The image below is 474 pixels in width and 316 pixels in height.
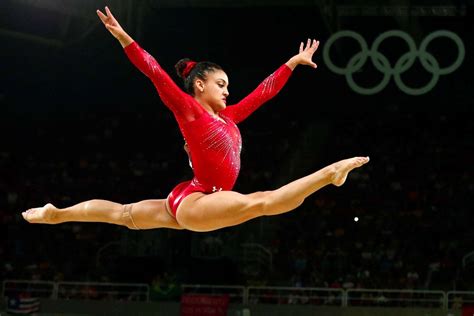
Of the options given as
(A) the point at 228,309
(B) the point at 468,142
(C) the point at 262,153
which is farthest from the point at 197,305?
(B) the point at 468,142

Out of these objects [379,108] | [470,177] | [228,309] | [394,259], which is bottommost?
[228,309]

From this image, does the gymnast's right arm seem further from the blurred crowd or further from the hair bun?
the blurred crowd

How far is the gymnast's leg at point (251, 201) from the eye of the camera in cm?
446

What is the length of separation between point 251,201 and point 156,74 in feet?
3.00

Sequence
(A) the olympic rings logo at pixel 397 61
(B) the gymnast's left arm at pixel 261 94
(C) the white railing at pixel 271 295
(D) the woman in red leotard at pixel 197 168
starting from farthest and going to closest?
(A) the olympic rings logo at pixel 397 61
(C) the white railing at pixel 271 295
(B) the gymnast's left arm at pixel 261 94
(D) the woman in red leotard at pixel 197 168

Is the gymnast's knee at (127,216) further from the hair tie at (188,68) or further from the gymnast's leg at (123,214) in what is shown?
the hair tie at (188,68)

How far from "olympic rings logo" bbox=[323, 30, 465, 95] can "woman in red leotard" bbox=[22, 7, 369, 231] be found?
7.52 m

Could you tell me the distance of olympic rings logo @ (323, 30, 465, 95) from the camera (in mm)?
12703

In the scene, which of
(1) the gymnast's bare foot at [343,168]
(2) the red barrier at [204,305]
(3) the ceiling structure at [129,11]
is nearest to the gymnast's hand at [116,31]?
(1) the gymnast's bare foot at [343,168]

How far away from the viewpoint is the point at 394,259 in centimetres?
1305

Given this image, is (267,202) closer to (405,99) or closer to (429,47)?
(429,47)

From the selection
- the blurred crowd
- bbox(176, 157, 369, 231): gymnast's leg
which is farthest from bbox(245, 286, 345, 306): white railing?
bbox(176, 157, 369, 231): gymnast's leg

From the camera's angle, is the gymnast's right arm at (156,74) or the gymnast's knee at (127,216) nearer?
the gymnast's right arm at (156,74)

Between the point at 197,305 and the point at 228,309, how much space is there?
40 cm
